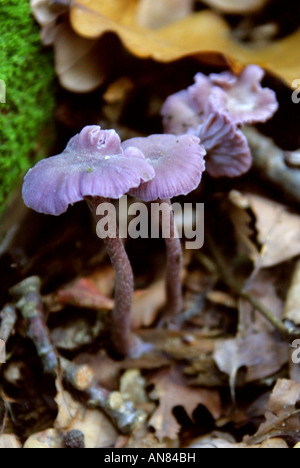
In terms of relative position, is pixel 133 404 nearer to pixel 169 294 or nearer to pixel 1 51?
pixel 169 294

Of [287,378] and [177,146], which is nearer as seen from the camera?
[177,146]

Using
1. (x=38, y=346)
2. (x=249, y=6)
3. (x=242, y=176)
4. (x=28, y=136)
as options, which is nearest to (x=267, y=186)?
(x=242, y=176)

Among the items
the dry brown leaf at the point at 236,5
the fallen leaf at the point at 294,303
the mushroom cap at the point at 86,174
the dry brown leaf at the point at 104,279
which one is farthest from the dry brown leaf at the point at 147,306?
the dry brown leaf at the point at 236,5

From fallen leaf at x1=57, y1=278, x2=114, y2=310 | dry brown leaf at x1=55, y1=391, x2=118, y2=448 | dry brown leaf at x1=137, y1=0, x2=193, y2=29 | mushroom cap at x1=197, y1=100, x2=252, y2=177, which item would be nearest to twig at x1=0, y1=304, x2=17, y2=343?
fallen leaf at x1=57, y1=278, x2=114, y2=310

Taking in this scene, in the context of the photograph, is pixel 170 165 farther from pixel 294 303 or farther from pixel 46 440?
pixel 46 440

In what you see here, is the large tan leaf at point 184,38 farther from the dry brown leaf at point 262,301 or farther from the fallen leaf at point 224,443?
the fallen leaf at point 224,443

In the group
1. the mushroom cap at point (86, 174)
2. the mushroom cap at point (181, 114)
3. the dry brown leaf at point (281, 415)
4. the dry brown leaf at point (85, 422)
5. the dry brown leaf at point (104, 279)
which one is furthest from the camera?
the dry brown leaf at point (104, 279)
